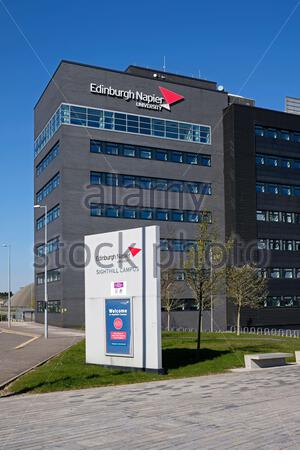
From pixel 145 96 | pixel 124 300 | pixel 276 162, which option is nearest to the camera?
pixel 124 300

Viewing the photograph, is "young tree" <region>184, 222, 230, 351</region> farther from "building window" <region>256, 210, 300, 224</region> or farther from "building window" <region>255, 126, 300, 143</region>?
"building window" <region>255, 126, 300, 143</region>

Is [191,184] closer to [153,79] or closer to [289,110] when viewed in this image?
[153,79]

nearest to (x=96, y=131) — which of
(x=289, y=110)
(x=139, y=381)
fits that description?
(x=289, y=110)

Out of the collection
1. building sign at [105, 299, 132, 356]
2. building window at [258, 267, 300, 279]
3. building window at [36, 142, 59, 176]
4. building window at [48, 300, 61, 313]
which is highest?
building window at [36, 142, 59, 176]

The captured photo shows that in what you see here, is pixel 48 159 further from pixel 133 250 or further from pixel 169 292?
pixel 133 250

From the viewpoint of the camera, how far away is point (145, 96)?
193ft

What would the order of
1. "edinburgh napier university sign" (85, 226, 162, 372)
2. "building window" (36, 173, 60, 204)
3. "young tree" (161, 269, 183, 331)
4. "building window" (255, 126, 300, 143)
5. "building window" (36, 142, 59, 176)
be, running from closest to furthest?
1. "edinburgh napier university sign" (85, 226, 162, 372)
2. "young tree" (161, 269, 183, 331)
3. "building window" (36, 173, 60, 204)
4. "building window" (36, 142, 59, 176)
5. "building window" (255, 126, 300, 143)

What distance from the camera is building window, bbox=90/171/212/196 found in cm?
5522

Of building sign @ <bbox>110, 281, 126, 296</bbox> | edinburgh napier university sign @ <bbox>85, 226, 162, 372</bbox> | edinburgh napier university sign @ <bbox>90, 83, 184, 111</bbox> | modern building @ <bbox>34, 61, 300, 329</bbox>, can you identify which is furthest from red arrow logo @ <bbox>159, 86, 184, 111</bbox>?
building sign @ <bbox>110, 281, 126, 296</bbox>

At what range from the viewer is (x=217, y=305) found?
58125mm

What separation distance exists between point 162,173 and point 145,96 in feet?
27.5

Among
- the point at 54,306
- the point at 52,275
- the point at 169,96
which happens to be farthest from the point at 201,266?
the point at 169,96

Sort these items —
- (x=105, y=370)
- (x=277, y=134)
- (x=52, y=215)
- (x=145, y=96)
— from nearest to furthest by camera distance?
(x=105, y=370)
(x=52, y=215)
(x=145, y=96)
(x=277, y=134)

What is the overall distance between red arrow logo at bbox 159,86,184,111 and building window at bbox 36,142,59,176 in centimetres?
1264
